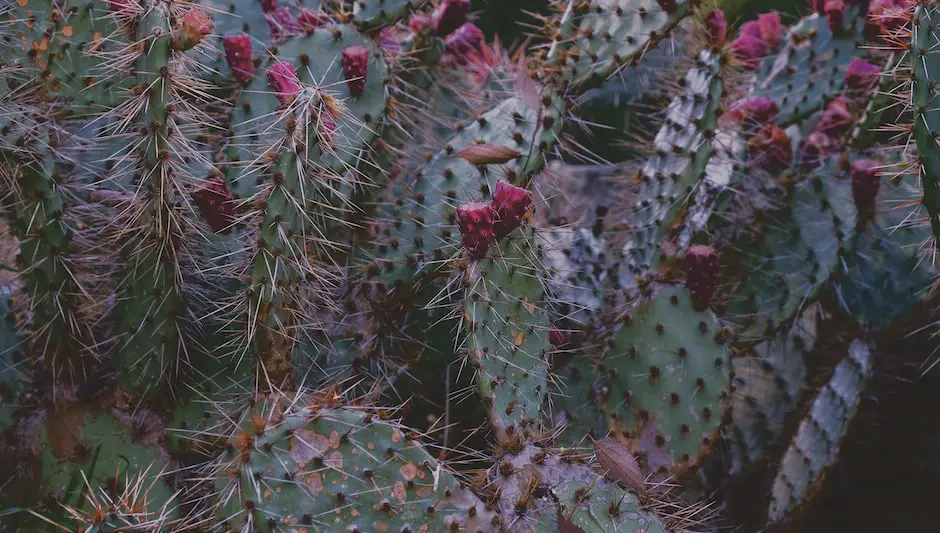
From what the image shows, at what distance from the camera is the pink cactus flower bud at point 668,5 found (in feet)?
6.00

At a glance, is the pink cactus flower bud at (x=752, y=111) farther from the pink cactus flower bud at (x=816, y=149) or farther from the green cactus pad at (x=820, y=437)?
the green cactus pad at (x=820, y=437)

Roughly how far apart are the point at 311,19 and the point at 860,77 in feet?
4.47

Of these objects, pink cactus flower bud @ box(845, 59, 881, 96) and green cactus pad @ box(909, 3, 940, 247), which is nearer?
green cactus pad @ box(909, 3, 940, 247)

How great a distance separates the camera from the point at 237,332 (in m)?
1.50

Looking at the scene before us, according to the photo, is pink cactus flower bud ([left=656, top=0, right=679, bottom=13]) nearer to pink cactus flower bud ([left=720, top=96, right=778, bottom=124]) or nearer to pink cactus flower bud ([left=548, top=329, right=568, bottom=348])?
pink cactus flower bud ([left=720, top=96, right=778, bottom=124])

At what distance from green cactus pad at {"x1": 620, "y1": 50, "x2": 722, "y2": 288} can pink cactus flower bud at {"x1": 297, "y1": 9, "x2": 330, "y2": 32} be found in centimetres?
82

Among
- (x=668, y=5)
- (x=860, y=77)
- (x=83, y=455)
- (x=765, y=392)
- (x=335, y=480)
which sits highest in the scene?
(x=668, y=5)

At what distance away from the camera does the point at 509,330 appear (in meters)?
Answer: 1.48

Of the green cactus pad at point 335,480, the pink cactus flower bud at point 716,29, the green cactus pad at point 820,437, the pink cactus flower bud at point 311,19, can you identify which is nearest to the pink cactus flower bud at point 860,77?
the pink cactus flower bud at point 716,29

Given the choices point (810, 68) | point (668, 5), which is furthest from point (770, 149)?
point (668, 5)

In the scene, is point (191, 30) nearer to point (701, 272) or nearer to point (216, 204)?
point (216, 204)

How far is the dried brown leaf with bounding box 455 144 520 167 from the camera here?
1.71m

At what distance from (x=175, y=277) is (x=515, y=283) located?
24.0 inches

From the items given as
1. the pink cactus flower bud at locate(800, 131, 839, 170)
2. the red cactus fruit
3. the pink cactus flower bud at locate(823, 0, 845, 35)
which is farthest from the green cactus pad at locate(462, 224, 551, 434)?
the pink cactus flower bud at locate(823, 0, 845, 35)
